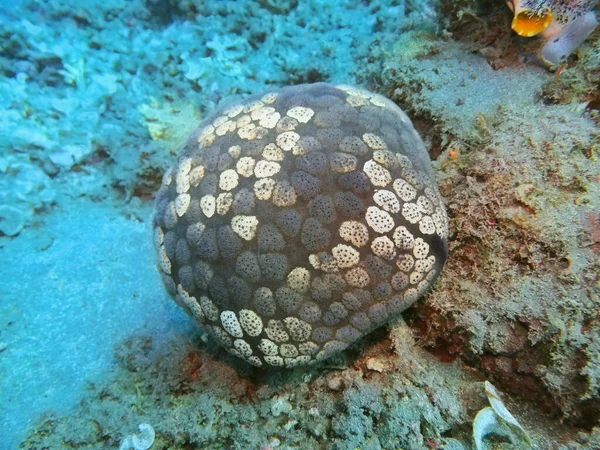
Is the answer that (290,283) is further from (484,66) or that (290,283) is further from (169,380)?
(484,66)

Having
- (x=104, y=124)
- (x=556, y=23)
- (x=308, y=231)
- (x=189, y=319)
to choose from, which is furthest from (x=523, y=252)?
(x=104, y=124)

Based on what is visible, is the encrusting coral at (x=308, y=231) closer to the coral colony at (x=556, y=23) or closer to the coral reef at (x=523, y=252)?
the coral reef at (x=523, y=252)

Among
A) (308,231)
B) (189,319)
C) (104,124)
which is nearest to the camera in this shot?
(308,231)

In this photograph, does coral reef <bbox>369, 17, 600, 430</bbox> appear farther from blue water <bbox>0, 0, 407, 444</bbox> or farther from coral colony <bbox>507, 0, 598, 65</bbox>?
blue water <bbox>0, 0, 407, 444</bbox>

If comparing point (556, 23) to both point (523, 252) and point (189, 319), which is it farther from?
point (189, 319)

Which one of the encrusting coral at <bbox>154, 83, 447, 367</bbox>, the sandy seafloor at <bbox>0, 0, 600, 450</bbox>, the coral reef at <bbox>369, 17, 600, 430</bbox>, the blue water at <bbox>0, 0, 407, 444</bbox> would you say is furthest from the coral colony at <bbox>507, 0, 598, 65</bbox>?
the blue water at <bbox>0, 0, 407, 444</bbox>

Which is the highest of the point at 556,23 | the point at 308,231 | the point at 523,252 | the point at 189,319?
the point at 556,23

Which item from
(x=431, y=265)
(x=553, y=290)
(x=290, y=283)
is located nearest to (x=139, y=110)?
(x=290, y=283)
